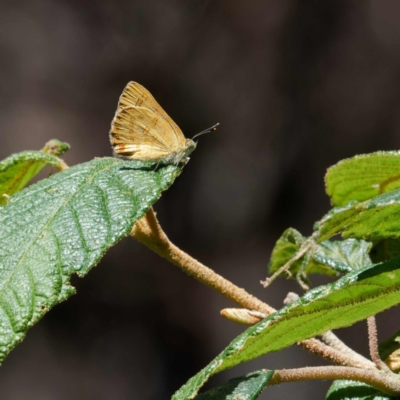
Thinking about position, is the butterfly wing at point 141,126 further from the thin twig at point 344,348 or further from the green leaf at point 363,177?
the thin twig at point 344,348

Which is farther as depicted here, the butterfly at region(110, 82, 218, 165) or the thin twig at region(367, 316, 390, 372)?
the butterfly at region(110, 82, 218, 165)

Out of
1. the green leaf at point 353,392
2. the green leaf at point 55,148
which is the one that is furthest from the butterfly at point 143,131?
the green leaf at point 353,392

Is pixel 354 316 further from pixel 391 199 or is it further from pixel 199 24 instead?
pixel 199 24

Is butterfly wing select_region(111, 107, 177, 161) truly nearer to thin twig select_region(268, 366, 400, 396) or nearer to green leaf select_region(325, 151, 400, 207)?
green leaf select_region(325, 151, 400, 207)

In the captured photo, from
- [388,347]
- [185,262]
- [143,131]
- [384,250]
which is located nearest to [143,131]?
[143,131]

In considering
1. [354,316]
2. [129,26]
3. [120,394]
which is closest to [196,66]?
[129,26]

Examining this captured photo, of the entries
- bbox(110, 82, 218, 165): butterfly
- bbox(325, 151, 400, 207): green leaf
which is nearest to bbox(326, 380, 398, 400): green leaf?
bbox(325, 151, 400, 207): green leaf
